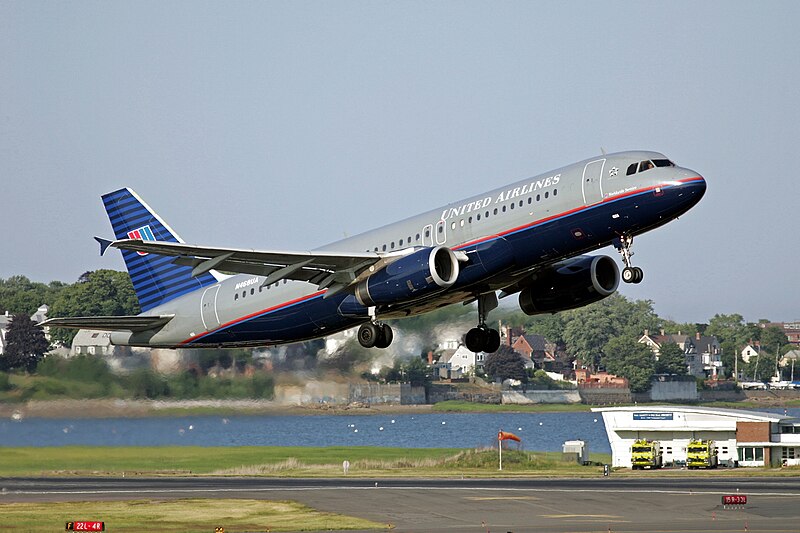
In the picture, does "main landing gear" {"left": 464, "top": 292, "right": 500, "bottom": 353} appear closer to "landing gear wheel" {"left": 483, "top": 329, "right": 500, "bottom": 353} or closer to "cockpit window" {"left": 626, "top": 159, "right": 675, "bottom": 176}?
"landing gear wheel" {"left": 483, "top": 329, "right": 500, "bottom": 353}

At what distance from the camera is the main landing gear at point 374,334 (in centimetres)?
4225

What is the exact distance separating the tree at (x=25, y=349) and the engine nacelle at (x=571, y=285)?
25.0 m

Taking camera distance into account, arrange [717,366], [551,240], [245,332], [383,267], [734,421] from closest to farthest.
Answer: [551,240] → [383,267] → [245,332] → [734,421] → [717,366]

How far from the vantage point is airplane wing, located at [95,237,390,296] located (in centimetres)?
3872

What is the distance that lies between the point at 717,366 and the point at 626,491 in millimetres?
110583

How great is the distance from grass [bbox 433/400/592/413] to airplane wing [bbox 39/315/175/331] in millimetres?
45434

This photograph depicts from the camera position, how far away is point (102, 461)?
6156 cm

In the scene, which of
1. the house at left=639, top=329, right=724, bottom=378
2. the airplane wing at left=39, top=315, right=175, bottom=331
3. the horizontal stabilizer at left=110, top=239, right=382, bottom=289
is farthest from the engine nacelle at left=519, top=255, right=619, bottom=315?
the house at left=639, top=329, right=724, bottom=378

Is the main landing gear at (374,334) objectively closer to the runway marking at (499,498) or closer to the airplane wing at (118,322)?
the airplane wing at (118,322)

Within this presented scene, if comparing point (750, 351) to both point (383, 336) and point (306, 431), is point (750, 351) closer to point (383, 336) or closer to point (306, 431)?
point (306, 431)

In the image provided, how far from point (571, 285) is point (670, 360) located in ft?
Answer: 284

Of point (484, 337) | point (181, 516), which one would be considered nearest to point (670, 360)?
point (484, 337)

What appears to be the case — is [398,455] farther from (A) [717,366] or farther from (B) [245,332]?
(A) [717,366]

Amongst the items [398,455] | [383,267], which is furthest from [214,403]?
[398,455]
